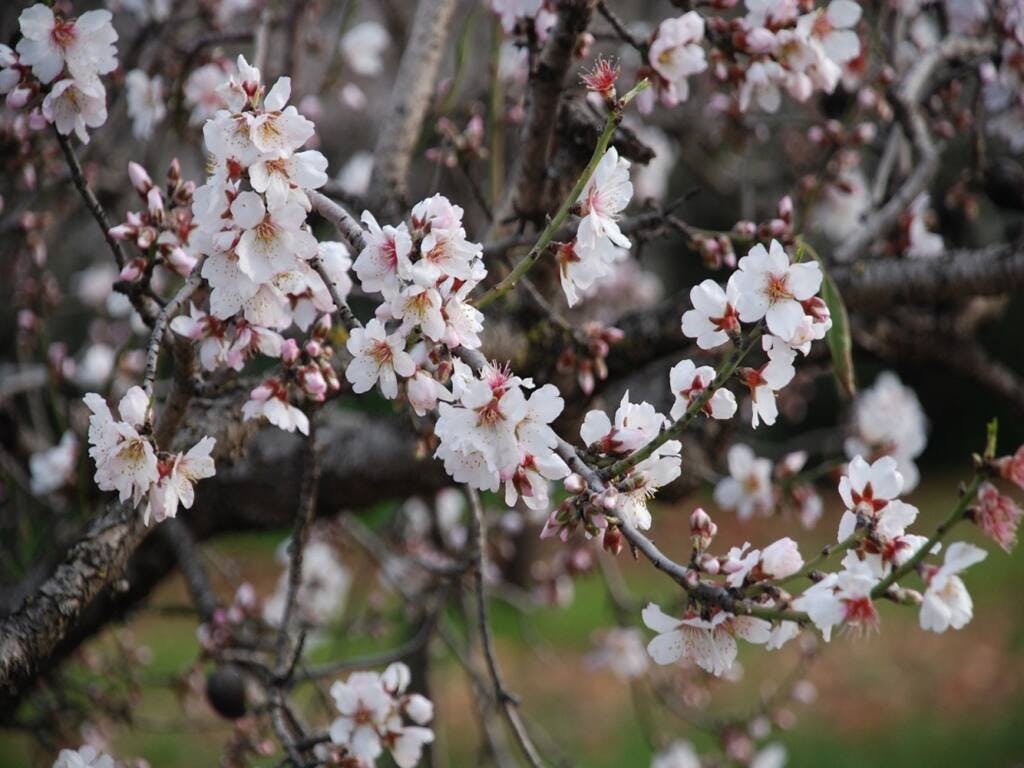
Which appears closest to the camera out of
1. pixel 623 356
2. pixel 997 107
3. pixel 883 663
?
pixel 623 356

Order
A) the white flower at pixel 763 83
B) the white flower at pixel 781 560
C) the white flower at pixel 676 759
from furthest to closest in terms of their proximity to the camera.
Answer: the white flower at pixel 676 759 < the white flower at pixel 763 83 < the white flower at pixel 781 560

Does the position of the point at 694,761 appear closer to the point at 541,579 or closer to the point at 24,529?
the point at 541,579

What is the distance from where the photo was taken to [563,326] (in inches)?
72.2

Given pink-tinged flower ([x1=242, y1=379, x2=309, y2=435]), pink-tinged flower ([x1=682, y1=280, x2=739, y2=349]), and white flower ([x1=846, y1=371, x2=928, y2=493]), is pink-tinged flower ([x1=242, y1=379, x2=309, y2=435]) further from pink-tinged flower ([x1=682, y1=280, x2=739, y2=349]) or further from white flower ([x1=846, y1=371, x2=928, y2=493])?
white flower ([x1=846, y1=371, x2=928, y2=493])

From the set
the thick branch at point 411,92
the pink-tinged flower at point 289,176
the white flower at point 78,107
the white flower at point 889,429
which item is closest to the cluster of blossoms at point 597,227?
the pink-tinged flower at point 289,176

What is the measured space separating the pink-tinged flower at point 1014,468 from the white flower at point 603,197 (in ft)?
1.64

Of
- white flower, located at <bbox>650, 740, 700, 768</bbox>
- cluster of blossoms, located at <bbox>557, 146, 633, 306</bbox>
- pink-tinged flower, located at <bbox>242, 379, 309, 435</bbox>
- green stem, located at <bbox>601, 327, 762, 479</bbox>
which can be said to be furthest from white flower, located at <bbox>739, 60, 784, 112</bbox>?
white flower, located at <bbox>650, 740, 700, 768</bbox>

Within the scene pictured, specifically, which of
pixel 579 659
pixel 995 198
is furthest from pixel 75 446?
pixel 579 659

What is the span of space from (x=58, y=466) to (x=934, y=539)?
206 centimetres

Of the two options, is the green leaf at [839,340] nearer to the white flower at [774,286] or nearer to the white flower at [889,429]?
the white flower at [774,286]

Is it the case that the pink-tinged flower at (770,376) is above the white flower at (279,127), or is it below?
below

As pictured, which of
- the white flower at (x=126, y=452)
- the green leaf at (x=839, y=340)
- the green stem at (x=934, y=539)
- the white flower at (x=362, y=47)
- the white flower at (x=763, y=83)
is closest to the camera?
the green stem at (x=934, y=539)

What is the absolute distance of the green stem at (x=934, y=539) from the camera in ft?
3.37

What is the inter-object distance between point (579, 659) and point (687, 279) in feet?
16.6
